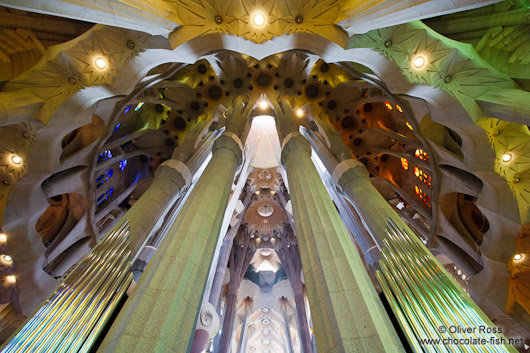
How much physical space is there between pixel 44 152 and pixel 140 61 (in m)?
3.76

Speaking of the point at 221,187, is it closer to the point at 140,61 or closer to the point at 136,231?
the point at 136,231

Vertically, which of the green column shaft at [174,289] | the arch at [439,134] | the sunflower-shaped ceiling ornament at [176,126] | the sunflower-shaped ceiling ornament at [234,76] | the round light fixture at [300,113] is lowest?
the green column shaft at [174,289]

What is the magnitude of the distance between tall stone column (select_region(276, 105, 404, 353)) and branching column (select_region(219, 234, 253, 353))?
12.9 metres

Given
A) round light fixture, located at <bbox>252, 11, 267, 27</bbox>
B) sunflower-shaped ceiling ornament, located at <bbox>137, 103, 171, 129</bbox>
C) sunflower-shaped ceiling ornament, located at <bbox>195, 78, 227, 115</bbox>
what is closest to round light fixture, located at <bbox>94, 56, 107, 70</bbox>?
round light fixture, located at <bbox>252, 11, 267, 27</bbox>

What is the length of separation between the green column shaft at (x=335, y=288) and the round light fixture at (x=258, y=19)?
4.53m

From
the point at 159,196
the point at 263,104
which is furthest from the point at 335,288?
the point at 263,104

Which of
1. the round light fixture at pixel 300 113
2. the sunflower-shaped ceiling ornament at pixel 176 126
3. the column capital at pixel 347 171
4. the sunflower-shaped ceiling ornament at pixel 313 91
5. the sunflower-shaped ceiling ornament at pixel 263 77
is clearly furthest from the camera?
the sunflower-shaped ceiling ornament at pixel 176 126

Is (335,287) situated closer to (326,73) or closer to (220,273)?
(220,273)

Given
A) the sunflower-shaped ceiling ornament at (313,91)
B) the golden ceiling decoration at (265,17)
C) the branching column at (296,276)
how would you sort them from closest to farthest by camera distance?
1. the golden ceiling decoration at (265,17)
2. the sunflower-shaped ceiling ornament at (313,91)
3. the branching column at (296,276)

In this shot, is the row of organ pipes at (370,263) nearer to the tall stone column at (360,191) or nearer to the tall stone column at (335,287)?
the tall stone column at (360,191)

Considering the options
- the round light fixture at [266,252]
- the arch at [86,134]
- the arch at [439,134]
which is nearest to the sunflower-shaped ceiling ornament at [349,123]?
the arch at [439,134]

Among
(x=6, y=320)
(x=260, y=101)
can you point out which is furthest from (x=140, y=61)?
(x=6, y=320)

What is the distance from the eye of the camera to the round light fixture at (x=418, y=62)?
7192 millimetres

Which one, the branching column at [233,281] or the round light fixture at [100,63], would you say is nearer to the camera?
the round light fixture at [100,63]
